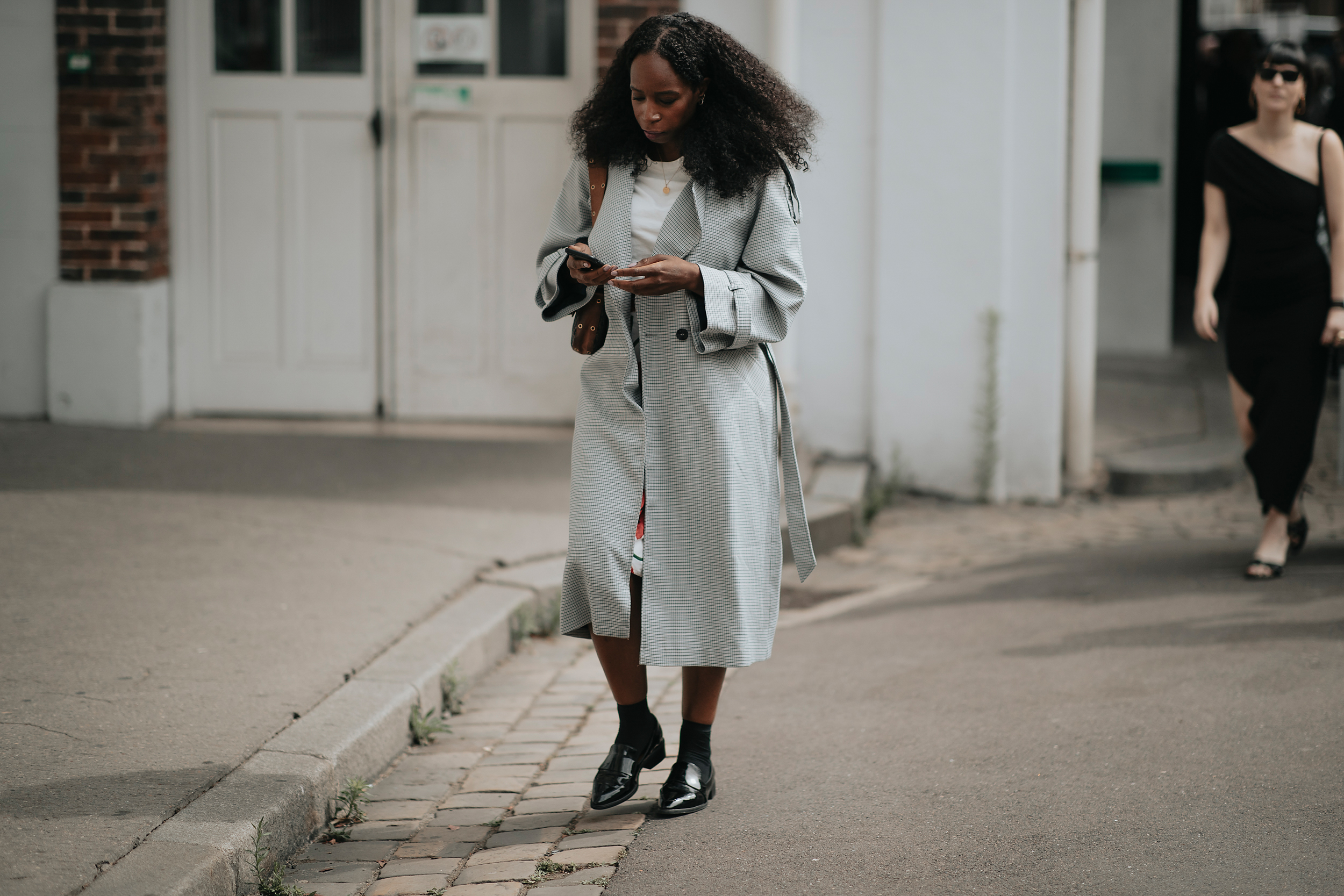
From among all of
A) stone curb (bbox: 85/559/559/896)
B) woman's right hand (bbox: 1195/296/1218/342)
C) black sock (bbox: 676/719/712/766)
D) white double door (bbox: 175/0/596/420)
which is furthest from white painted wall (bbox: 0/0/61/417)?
woman's right hand (bbox: 1195/296/1218/342)

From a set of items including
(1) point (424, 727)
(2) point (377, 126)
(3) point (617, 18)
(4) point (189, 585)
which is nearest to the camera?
(1) point (424, 727)

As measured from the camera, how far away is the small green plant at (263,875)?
314 centimetres

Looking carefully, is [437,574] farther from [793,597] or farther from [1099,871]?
[1099,871]

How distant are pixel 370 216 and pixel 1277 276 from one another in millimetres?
4365

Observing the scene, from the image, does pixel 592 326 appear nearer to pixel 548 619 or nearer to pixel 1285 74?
pixel 548 619

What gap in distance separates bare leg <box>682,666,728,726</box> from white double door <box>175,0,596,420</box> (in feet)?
13.8

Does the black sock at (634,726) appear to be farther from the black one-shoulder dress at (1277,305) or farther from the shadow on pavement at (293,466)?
the black one-shoulder dress at (1277,305)

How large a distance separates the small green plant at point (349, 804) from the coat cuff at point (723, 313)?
1.37 meters

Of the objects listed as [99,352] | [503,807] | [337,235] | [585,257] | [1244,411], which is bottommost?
[503,807]

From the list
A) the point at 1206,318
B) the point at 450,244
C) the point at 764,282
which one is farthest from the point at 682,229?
the point at 450,244

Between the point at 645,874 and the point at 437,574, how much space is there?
226 centimetres

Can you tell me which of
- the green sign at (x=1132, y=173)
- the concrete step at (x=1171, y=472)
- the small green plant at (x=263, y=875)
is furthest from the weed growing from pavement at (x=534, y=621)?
the green sign at (x=1132, y=173)

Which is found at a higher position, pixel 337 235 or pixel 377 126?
pixel 377 126

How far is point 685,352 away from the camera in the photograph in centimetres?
341
